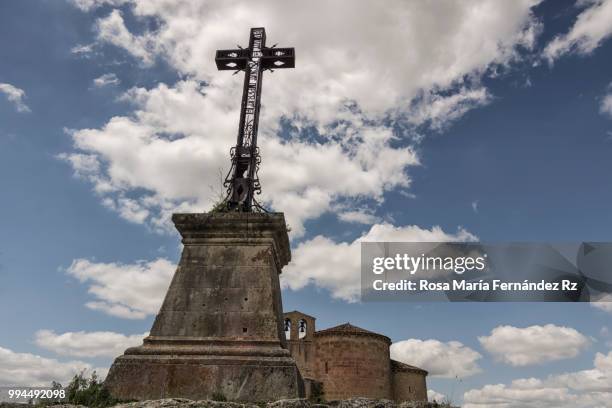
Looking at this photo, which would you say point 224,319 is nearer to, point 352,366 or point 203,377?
point 203,377

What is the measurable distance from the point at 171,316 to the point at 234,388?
4.87 ft

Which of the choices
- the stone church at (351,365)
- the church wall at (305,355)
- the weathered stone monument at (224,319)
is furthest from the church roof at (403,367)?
the weathered stone monument at (224,319)

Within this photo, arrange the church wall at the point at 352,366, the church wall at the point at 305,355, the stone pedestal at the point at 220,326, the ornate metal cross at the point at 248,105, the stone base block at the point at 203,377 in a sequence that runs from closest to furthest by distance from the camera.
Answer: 1. the stone base block at the point at 203,377
2. the stone pedestal at the point at 220,326
3. the ornate metal cross at the point at 248,105
4. the church wall at the point at 352,366
5. the church wall at the point at 305,355

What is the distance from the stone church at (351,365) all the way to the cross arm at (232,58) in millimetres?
27606

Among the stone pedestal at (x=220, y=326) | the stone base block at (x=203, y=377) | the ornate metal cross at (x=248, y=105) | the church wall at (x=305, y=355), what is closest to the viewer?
the stone base block at (x=203, y=377)

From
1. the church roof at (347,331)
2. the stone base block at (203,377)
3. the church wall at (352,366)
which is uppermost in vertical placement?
the church roof at (347,331)

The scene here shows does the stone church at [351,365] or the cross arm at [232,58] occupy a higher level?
the cross arm at [232,58]

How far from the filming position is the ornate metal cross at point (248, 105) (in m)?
8.57

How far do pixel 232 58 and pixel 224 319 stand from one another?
5.11 meters

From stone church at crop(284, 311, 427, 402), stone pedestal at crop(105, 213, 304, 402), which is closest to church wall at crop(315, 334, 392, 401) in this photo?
A: stone church at crop(284, 311, 427, 402)

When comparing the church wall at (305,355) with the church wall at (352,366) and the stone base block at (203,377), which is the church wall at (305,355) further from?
the stone base block at (203,377)

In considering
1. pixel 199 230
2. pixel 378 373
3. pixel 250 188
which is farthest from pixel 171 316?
pixel 378 373

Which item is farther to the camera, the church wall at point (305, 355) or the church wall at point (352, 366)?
the church wall at point (305, 355)

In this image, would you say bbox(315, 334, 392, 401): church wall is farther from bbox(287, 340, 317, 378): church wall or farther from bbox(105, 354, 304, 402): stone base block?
bbox(105, 354, 304, 402): stone base block
